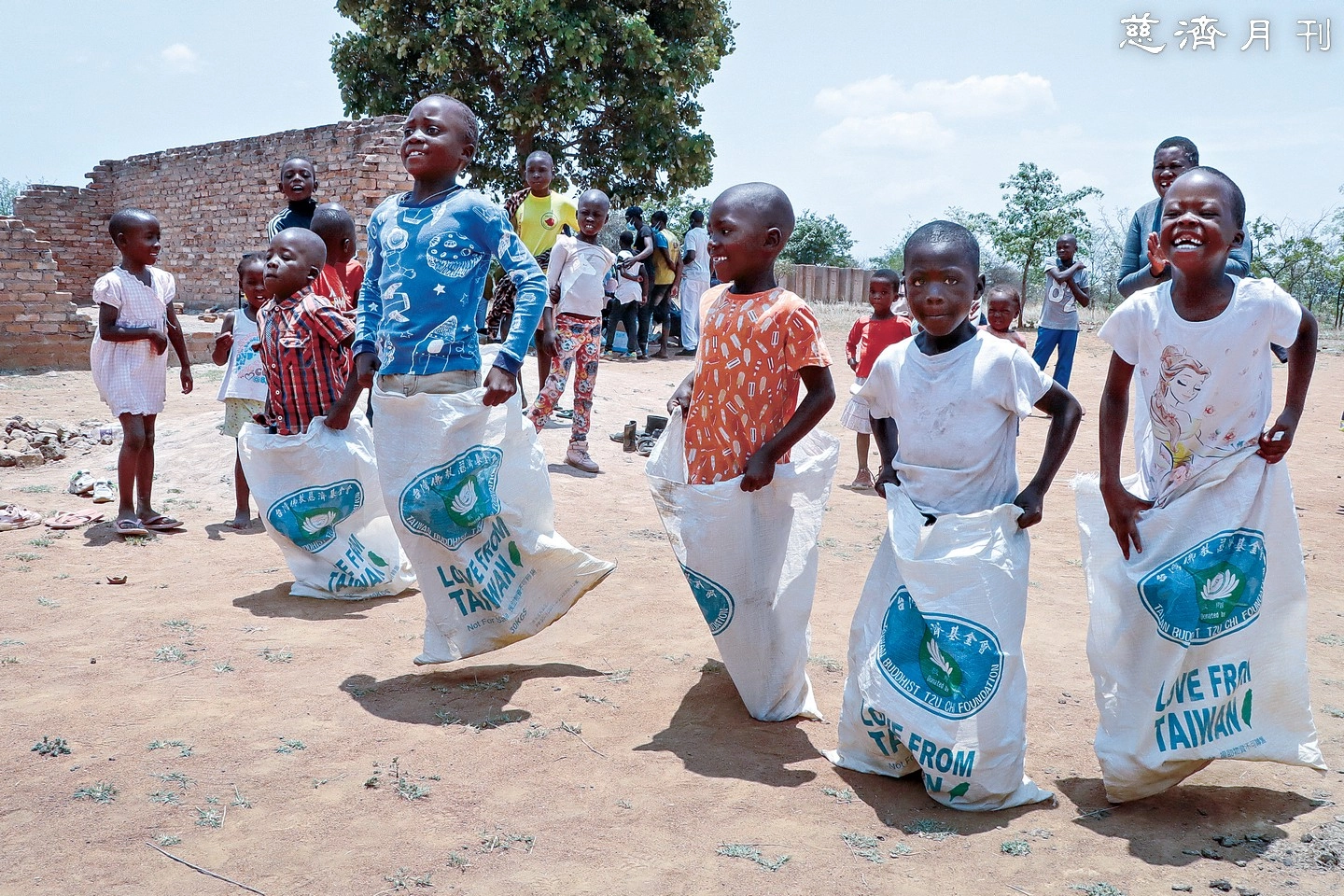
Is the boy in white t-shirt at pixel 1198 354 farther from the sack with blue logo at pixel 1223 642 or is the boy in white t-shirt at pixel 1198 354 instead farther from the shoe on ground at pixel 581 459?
the shoe on ground at pixel 581 459

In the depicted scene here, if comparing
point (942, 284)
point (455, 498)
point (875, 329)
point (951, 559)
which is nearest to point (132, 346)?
point (455, 498)

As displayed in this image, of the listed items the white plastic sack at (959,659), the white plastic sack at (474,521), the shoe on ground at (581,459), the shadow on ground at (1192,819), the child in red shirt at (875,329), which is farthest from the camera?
the shoe on ground at (581,459)

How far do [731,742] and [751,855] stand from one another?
2.21 ft

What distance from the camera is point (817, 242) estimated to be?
117ft

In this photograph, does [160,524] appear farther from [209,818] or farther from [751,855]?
[751,855]

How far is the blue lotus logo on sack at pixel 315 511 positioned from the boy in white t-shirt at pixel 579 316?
9.67 ft

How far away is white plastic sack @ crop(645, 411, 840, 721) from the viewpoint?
292 centimetres

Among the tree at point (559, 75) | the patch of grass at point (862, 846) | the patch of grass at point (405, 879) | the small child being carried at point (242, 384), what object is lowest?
→ the patch of grass at point (405, 879)

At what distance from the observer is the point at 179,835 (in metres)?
2.37

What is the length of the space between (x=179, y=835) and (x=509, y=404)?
1550 millimetres

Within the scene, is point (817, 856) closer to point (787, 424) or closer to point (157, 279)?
point (787, 424)

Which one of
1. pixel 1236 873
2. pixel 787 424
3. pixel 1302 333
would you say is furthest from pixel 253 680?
pixel 1302 333

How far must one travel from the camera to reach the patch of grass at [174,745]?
282 cm

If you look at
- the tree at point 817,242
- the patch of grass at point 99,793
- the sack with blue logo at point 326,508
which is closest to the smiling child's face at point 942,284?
the patch of grass at point 99,793
